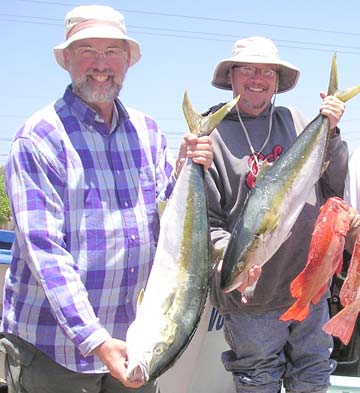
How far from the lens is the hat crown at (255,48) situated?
3.59 m

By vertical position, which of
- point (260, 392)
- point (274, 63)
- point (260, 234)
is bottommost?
point (260, 392)

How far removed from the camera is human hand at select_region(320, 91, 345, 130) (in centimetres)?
322

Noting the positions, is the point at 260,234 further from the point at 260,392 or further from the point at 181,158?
the point at 260,392

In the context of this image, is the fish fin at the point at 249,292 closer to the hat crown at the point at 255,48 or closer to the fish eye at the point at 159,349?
the fish eye at the point at 159,349

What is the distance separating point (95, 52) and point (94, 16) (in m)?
0.17

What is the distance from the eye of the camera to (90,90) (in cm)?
300

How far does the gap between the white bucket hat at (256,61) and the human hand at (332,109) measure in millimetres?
437

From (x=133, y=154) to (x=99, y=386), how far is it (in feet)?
3.42

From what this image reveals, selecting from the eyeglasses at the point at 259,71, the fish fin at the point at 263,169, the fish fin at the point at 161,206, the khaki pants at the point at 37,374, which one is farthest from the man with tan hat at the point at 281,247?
the khaki pants at the point at 37,374

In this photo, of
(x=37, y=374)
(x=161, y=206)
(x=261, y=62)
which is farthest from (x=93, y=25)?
(x=37, y=374)

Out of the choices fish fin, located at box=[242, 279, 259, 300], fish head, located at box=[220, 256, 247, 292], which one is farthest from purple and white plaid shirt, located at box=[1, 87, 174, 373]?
fish fin, located at box=[242, 279, 259, 300]

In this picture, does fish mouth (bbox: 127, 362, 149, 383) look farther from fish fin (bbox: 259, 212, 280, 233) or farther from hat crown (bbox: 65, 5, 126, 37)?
hat crown (bbox: 65, 5, 126, 37)

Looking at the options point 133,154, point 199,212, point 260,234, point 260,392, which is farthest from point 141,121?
point 260,392

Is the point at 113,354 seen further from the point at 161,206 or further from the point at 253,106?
the point at 253,106
